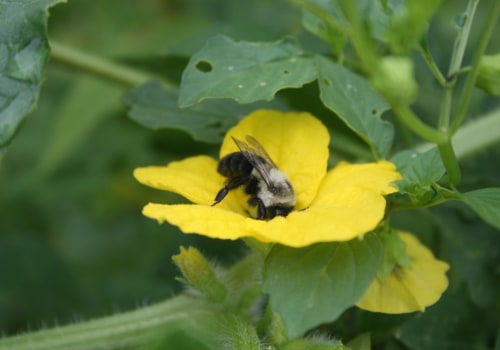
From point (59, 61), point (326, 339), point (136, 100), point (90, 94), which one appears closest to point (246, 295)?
point (326, 339)

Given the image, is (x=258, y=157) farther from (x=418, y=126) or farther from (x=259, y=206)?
(x=418, y=126)

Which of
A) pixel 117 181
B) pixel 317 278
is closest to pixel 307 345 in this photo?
pixel 317 278

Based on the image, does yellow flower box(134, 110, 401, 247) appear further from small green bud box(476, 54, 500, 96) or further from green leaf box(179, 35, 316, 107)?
small green bud box(476, 54, 500, 96)

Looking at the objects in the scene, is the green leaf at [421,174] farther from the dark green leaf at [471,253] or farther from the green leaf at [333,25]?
the dark green leaf at [471,253]

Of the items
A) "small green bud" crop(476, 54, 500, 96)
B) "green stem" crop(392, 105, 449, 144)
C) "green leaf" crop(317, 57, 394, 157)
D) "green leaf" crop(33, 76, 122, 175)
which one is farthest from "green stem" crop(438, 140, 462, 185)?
"green leaf" crop(33, 76, 122, 175)

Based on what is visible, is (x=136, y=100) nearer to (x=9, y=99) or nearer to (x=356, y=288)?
(x=9, y=99)

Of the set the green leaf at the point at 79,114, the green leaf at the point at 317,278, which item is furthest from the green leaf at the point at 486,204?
the green leaf at the point at 79,114
